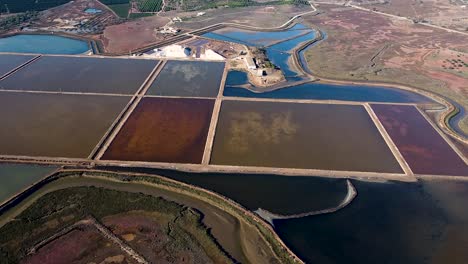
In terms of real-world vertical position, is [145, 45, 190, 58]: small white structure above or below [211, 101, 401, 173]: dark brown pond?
above

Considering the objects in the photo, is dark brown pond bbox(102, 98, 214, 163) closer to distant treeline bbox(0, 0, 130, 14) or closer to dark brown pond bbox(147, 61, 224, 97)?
dark brown pond bbox(147, 61, 224, 97)

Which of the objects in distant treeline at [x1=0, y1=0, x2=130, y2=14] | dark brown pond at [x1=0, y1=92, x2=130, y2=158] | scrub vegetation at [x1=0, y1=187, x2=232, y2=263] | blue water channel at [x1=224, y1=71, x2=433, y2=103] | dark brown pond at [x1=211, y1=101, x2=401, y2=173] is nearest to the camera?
scrub vegetation at [x1=0, y1=187, x2=232, y2=263]

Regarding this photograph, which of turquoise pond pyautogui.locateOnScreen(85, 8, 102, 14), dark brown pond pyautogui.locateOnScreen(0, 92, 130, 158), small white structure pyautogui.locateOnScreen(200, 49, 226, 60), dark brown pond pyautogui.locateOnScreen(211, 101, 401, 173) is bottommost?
dark brown pond pyautogui.locateOnScreen(0, 92, 130, 158)

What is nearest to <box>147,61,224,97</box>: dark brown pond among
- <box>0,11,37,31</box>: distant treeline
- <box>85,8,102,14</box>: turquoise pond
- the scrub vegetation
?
A: the scrub vegetation

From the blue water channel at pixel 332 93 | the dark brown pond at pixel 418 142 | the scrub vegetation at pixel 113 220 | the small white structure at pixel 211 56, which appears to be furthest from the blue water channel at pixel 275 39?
the scrub vegetation at pixel 113 220

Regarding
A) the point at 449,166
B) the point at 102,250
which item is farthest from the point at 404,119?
the point at 102,250

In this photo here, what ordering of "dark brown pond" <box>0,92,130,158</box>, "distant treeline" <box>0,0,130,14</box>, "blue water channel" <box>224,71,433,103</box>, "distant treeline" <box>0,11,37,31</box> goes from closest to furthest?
"dark brown pond" <box>0,92,130,158</box> < "blue water channel" <box>224,71,433,103</box> < "distant treeline" <box>0,11,37,31</box> < "distant treeline" <box>0,0,130,14</box>
